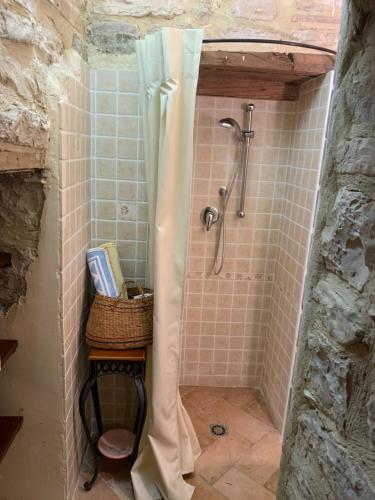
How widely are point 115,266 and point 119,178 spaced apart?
420 millimetres

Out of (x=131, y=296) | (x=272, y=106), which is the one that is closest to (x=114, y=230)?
(x=131, y=296)

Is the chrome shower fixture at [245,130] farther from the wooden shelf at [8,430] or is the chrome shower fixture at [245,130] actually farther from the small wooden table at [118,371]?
the wooden shelf at [8,430]

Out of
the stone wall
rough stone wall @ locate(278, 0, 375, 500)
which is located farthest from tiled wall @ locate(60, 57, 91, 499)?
rough stone wall @ locate(278, 0, 375, 500)

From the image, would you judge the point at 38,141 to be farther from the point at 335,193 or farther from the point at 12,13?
the point at 335,193

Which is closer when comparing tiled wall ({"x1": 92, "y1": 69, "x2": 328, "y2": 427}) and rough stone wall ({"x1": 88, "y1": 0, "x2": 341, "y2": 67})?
rough stone wall ({"x1": 88, "y1": 0, "x2": 341, "y2": 67})

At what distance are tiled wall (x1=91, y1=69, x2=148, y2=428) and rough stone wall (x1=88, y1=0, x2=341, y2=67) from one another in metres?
0.12

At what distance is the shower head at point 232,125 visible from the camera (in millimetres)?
→ 2018

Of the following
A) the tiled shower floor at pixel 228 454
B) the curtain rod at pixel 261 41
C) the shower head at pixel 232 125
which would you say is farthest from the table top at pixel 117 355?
the curtain rod at pixel 261 41

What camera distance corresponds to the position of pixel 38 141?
1.18m

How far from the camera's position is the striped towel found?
1733 millimetres

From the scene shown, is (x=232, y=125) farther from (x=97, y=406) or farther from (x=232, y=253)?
(x=97, y=406)

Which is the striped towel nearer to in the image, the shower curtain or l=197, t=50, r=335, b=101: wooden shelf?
the shower curtain

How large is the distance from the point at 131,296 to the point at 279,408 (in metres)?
1.05

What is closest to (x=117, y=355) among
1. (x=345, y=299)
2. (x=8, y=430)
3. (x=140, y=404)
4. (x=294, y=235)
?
(x=140, y=404)
